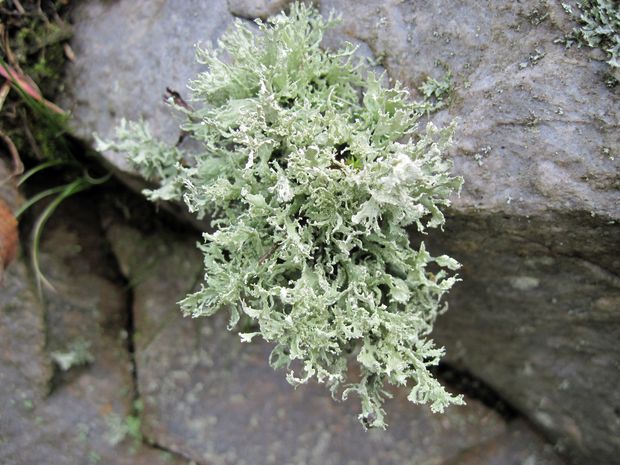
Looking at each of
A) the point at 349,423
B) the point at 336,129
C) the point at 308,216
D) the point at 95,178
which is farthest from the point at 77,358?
the point at 336,129

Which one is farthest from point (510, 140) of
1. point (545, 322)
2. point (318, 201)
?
point (545, 322)

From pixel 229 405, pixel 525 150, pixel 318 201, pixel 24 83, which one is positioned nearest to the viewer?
pixel 318 201

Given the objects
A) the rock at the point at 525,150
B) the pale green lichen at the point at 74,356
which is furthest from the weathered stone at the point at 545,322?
the pale green lichen at the point at 74,356

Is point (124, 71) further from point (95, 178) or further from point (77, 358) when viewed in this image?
point (77, 358)

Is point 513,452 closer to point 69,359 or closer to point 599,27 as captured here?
point 599,27

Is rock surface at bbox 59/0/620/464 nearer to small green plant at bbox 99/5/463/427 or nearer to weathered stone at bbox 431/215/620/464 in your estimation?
weathered stone at bbox 431/215/620/464

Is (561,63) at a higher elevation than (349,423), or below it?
higher
